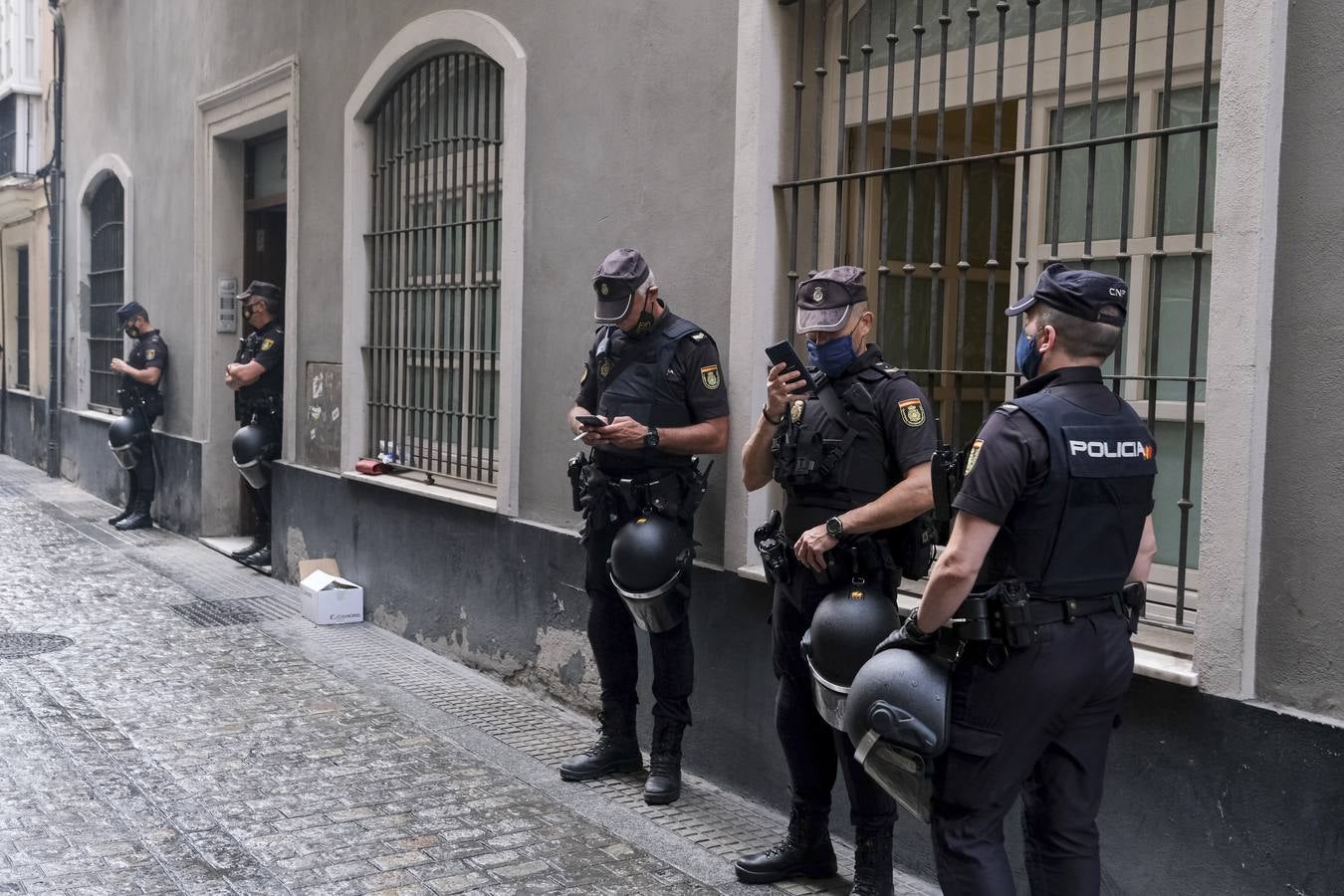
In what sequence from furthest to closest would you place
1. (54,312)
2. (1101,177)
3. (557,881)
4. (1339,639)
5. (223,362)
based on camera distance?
1. (54,312)
2. (223,362)
3. (1101,177)
4. (557,881)
5. (1339,639)

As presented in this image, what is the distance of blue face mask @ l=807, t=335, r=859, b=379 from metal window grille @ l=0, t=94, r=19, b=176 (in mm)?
15718

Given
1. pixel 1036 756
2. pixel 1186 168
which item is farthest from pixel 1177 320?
pixel 1036 756

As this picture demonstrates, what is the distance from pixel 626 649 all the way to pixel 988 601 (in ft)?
8.20

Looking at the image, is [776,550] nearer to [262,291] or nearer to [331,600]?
[331,600]

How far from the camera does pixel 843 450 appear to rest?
13.0 ft

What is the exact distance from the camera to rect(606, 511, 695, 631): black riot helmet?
4.77 m

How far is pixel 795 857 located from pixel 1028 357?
190 cm

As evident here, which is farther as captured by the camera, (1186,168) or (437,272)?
(437,272)

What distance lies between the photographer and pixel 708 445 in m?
4.94

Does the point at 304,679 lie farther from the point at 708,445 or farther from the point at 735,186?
the point at 735,186

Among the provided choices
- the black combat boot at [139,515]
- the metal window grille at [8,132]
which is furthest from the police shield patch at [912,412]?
the metal window grille at [8,132]

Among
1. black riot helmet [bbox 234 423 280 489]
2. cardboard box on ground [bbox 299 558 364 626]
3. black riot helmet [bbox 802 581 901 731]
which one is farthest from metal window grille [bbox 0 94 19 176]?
black riot helmet [bbox 802 581 901 731]

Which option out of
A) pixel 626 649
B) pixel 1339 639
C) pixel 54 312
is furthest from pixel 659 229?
pixel 54 312

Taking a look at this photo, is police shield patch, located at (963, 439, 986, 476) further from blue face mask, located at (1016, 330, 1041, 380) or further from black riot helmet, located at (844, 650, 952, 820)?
black riot helmet, located at (844, 650, 952, 820)
